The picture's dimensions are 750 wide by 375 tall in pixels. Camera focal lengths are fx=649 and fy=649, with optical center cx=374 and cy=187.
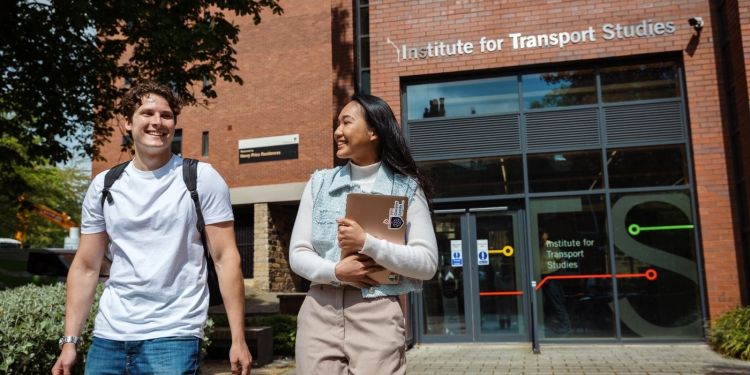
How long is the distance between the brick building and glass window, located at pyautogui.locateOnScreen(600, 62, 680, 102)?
0.08 ft

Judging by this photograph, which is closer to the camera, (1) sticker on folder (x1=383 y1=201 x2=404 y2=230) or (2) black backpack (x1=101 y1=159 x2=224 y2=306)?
(1) sticker on folder (x1=383 y1=201 x2=404 y2=230)

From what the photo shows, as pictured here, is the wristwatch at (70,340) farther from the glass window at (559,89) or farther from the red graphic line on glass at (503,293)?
the glass window at (559,89)

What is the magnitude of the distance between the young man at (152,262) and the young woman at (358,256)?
1.06 ft

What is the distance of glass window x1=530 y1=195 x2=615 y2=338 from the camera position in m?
10.7

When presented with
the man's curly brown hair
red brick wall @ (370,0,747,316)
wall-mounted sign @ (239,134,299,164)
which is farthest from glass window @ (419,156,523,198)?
wall-mounted sign @ (239,134,299,164)

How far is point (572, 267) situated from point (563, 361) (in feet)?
7.26

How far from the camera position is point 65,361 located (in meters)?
2.60

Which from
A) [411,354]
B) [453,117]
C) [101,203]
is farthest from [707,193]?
[101,203]

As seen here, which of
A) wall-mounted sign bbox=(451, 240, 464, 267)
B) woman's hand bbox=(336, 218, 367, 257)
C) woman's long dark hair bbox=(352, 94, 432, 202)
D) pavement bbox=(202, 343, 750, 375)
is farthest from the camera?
wall-mounted sign bbox=(451, 240, 464, 267)

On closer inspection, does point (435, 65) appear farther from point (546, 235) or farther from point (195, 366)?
point (195, 366)

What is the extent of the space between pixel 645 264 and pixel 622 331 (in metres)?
1.16

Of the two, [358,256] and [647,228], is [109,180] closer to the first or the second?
[358,256]

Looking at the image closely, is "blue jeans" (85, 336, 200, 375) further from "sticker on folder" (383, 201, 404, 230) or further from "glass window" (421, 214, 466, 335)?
"glass window" (421, 214, 466, 335)

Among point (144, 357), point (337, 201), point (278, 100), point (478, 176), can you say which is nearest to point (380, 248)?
point (337, 201)
